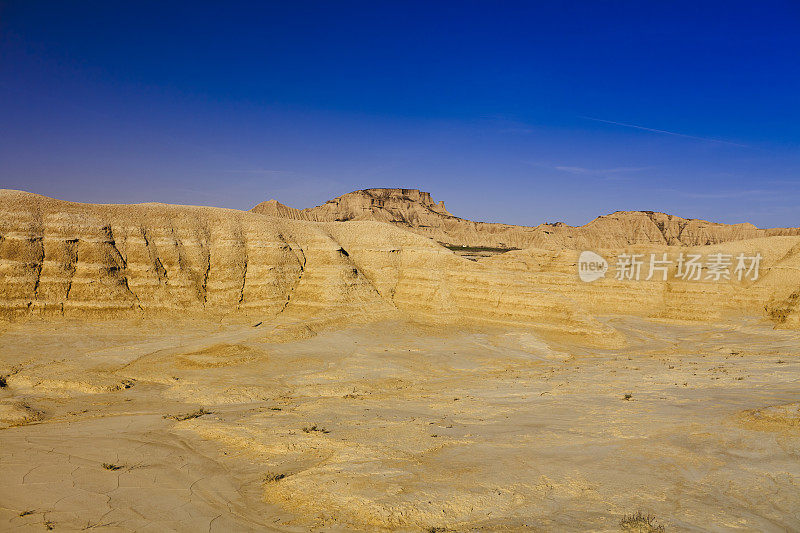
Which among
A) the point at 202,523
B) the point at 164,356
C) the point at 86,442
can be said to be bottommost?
the point at 164,356

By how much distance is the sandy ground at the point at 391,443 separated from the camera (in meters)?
8.66

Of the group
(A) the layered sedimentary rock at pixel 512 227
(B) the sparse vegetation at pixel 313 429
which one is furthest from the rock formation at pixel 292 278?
(A) the layered sedimentary rock at pixel 512 227

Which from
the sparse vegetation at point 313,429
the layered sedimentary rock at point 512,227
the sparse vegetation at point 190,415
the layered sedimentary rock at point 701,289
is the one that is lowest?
the sparse vegetation at point 190,415

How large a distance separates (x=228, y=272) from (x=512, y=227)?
12819cm

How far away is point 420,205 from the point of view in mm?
172625

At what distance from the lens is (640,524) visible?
7.73 metres

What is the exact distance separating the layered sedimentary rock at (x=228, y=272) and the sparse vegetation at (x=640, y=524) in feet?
89.2

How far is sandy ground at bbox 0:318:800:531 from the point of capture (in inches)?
341

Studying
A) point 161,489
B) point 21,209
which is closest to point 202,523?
point 161,489

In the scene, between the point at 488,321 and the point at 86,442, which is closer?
the point at 86,442

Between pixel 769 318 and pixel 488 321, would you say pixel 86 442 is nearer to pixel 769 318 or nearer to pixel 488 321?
pixel 488 321

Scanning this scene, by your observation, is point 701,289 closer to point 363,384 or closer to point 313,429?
point 363,384

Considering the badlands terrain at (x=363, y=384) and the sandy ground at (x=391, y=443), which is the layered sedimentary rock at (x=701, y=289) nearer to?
the badlands terrain at (x=363, y=384)

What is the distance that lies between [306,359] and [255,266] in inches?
705
